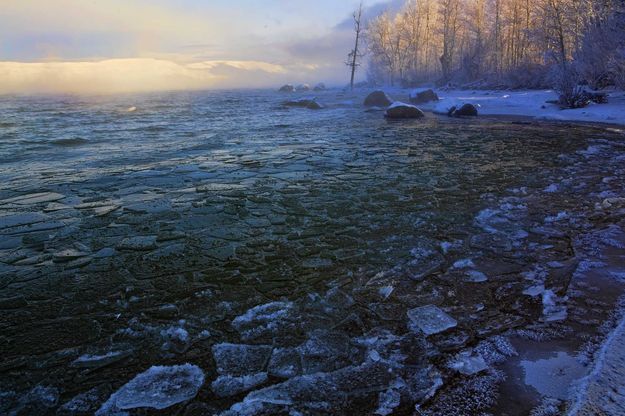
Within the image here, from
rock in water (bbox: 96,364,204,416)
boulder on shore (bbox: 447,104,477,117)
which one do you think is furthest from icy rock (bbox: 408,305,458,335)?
boulder on shore (bbox: 447,104,477,117)

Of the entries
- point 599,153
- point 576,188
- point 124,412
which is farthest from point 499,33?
point 124,412

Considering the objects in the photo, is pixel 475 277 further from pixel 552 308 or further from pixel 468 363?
pixel 468 363

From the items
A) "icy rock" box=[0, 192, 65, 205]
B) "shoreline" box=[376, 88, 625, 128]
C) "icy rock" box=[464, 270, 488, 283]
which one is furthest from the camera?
"shoreline" box=[376, 88, 625, 128]

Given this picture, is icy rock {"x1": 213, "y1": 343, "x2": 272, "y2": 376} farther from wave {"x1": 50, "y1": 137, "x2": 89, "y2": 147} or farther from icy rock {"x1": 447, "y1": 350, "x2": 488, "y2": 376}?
wave {"x1": 50, "y1": 137, "x2": 89, "y2": 147}

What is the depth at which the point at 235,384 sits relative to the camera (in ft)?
7.27

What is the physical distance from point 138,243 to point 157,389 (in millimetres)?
2387

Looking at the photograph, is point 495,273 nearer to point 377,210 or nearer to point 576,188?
point 377,210

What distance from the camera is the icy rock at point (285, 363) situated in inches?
90.9

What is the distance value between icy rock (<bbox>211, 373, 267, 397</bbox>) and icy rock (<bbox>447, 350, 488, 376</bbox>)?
1.14 metres

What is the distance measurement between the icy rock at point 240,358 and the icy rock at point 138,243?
6.57 ft

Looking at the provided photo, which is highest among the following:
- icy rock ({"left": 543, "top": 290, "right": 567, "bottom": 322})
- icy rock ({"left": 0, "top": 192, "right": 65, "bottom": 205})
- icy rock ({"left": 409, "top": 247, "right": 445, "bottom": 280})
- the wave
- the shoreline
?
the shoreline

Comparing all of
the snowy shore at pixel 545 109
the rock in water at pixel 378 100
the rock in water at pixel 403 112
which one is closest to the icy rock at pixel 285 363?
the snowy shore at pixel 545 109

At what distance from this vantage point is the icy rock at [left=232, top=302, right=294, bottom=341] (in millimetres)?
2721

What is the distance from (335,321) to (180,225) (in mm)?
2715
